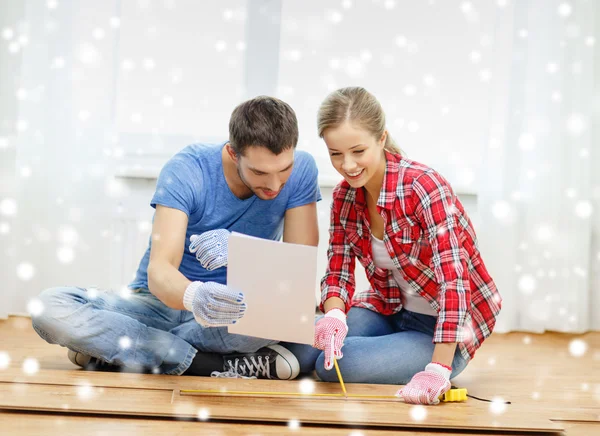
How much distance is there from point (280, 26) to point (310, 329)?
169 centimetres

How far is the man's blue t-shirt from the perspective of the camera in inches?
62.6

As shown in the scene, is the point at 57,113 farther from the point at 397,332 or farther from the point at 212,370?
the point at 397,332

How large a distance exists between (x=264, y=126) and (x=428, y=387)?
0.66 metres


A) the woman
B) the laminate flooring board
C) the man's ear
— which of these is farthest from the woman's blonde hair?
the laminate flooring board

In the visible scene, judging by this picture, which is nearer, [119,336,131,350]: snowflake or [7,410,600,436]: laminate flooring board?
[7,410,600,436]: laminate flooring board

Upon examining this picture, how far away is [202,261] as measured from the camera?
154 cm

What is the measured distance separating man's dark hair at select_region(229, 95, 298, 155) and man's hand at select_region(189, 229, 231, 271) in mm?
206

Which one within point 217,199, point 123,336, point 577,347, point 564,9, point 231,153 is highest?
point 564,9

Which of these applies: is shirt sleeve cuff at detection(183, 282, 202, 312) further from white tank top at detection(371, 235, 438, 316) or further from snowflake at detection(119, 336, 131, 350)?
white tank top at detection(371, 235, 438, 316)

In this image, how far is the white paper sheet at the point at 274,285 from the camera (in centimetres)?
131

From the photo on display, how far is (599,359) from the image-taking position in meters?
2.18

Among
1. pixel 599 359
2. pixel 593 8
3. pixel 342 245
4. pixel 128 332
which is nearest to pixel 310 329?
pixel 342 245

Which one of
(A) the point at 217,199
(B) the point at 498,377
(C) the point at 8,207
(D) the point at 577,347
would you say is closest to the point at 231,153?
(A) the point at 217,199

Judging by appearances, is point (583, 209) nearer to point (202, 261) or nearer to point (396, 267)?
point (396, 267)
